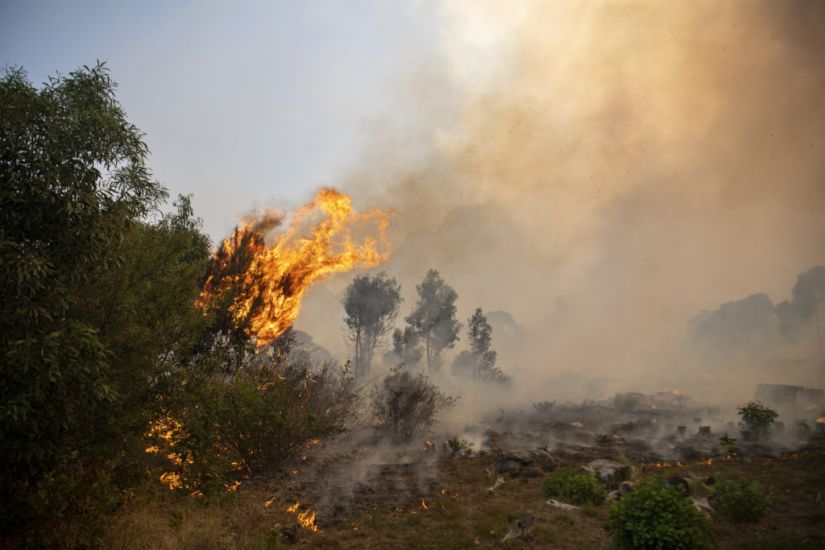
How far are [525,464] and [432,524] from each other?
7086 millimetres

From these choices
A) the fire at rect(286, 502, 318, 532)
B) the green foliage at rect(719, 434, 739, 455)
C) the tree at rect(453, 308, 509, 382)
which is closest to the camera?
the fire at rect(286, 502, 318, 532)

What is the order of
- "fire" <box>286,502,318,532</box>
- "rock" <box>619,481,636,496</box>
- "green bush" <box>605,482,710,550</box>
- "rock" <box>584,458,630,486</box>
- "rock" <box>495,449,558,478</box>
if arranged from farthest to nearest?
"rock" <box>495,449,558,478</box>
"rock" <box>584,458,630,486</box>
"rock" <box>619,481,636,496</box>
"fire" <box>286,502,318,532</box>
"green bush" <box>605,482,710,550</box>

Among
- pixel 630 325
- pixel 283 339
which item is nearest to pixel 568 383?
pixel 630 325

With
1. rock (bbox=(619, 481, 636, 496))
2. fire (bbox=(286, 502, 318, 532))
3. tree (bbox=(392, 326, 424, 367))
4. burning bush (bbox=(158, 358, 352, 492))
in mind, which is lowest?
fire (bbox=(286, 502, 318, 532))

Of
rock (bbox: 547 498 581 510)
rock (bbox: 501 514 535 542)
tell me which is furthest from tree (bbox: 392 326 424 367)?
rock (bbox: 501 514 535 542)

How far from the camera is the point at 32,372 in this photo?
5992 millimetres

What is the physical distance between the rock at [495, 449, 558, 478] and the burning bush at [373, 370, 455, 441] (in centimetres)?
571

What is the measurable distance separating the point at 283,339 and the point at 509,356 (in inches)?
3528

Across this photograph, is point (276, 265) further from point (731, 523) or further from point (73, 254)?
point (731, 523)

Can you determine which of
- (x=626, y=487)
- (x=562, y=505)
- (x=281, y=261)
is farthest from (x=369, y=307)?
(x=562, y=505)

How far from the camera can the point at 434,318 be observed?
5706cm

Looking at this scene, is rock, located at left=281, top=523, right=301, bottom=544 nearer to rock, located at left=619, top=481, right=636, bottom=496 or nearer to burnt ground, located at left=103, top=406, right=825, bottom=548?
burnt ground, located at left=103, top=406, right=825, bottom=548

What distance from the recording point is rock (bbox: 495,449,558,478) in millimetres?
16016

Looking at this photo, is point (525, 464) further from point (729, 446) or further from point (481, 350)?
point (481, 350)
